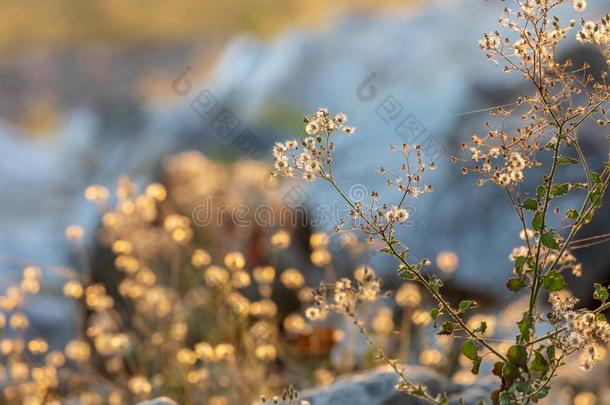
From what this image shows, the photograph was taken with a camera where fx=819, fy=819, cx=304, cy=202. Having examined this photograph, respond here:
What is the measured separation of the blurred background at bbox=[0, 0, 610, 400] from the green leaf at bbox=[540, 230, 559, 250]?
0.68m

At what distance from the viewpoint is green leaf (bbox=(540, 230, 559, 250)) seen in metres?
2.11

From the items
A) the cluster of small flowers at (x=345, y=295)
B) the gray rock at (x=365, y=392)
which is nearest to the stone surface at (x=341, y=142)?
the gray rock at (x=365, y=392)

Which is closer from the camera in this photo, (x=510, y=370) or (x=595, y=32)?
(x=595, y=32)

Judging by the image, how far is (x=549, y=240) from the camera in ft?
6.97

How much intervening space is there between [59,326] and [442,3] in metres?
5.21

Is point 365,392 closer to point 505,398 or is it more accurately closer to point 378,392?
point 378,392

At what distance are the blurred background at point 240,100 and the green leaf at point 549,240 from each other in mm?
675

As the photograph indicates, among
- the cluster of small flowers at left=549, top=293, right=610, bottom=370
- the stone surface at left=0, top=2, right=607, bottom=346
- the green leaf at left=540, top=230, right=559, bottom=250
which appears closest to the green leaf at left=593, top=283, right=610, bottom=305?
the cluster of small flowers at left=549, top=293, right=610, bottom=370

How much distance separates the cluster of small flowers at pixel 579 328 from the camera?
6.93 ft

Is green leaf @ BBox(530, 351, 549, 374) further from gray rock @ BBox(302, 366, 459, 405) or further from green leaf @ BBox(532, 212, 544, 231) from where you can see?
gray rock @ BBox(302, 366, 459, 405)

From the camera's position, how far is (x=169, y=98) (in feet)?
37.0

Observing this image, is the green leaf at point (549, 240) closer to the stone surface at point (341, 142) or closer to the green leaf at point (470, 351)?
the green leaf at point (470, 351)

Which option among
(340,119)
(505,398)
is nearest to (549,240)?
(505,398)

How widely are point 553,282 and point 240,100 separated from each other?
7.54 metres
